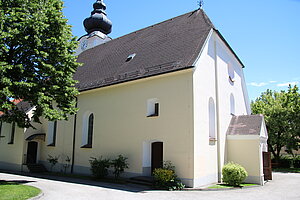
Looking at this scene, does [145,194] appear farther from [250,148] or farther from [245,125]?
[245,125]

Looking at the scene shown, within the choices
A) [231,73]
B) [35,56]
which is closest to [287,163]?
[231,73]

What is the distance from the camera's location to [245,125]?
56.6 ft

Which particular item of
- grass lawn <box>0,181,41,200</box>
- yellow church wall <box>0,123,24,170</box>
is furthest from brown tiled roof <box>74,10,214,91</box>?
grass lawn <box>0,181,41,200</box>

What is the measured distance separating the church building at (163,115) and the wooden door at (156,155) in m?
0.06

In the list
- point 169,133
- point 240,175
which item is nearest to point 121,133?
point 169,133

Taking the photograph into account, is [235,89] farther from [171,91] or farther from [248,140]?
[171,91]

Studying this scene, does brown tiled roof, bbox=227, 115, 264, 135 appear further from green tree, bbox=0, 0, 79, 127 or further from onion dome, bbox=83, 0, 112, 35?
onion dome, bbox=83, 0, 112, 35

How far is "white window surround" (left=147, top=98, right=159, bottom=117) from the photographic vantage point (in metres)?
15.4

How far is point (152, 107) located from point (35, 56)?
704 centimetres

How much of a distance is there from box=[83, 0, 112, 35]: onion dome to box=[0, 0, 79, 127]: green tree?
51.7 ft

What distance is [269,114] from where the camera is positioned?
96.9ft

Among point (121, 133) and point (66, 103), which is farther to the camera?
point (121, 133)

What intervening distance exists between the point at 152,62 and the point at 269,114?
1939 cm

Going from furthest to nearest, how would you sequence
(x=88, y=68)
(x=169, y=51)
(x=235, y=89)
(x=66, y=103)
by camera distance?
(x=88, y=68)
(x=235, y=89)
(x=169, y=51)
(x=66, y=103)
